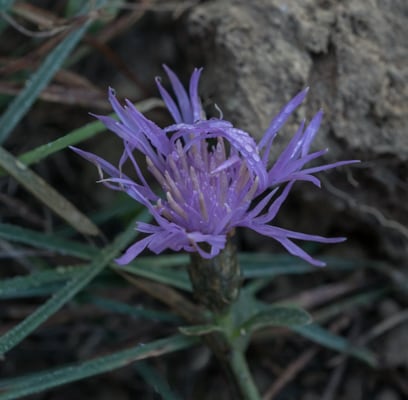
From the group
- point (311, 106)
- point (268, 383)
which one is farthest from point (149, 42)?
point (268, 383)

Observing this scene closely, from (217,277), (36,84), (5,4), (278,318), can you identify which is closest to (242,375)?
(278,318)

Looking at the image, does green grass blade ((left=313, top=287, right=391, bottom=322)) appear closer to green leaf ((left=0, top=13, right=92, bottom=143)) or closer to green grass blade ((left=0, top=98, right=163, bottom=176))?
green grass blade ((left=0, top=98, right=163, bottom=176))

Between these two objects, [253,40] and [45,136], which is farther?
[45,136]

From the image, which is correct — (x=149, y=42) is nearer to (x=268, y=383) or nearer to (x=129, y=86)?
(x=129, y=86)

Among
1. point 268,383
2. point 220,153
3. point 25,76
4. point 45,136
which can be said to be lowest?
point 268,383

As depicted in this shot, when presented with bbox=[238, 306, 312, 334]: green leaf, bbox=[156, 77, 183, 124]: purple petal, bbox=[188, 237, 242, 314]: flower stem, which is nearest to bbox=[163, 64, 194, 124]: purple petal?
bbox=[156, 77, 183, 124]: purple petal

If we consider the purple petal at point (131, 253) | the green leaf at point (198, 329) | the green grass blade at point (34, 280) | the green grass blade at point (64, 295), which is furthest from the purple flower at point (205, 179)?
the green grass blade at point (34, 280)

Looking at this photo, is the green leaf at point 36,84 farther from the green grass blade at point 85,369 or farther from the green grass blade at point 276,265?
the green grass blade at point 276,265
